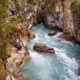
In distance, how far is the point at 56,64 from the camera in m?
23.3

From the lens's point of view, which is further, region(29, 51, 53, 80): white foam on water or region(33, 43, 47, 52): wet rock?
region(33, 43, 47, 52): wet rock

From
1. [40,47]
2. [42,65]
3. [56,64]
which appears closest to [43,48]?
[40,47]

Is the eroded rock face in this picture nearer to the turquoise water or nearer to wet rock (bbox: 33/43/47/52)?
wet rock (bbox: 33/43/47/52)

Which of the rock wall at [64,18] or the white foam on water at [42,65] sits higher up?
the rock wall at [64,18]

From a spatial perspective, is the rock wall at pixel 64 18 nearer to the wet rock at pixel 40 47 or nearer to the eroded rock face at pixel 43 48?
the eroded rock face at pixel 43 48

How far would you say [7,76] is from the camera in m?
15.6

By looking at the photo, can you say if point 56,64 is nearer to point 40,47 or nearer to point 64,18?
point 40,47

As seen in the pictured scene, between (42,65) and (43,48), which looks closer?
(42,65)

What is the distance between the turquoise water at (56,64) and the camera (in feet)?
68.7

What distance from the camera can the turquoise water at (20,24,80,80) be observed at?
20953mm

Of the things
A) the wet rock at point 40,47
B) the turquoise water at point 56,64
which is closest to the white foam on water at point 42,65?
the turquoise water at point 56,64

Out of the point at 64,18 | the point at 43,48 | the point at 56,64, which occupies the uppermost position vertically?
the point at 64,18

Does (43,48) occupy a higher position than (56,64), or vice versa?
(43,48)

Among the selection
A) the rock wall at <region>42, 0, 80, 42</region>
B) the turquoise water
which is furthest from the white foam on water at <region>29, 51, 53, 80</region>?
the rock wall at <region>42, 0, 80, 42</region>
